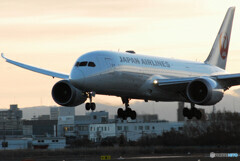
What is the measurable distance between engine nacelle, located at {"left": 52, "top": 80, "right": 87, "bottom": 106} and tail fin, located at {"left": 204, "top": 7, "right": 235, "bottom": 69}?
18811mm

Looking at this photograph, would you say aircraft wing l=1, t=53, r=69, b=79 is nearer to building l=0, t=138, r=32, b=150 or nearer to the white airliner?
the white airliner

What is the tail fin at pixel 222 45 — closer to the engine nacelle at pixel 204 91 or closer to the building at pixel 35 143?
the engine nacelle at pixel 204 91

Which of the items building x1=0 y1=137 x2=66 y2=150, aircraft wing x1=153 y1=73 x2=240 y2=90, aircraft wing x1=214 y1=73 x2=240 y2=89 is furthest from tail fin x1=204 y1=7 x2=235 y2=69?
building x1=0 y1=137 x2=66 y2=150

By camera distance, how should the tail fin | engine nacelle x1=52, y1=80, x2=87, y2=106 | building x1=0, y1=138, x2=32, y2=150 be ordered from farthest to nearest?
building x1=0, y1=138, x2=32, y2=150, the tail fin, engine nacelle x1=52, y1=80, x2=87, y2=106

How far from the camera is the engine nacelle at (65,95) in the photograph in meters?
56.9

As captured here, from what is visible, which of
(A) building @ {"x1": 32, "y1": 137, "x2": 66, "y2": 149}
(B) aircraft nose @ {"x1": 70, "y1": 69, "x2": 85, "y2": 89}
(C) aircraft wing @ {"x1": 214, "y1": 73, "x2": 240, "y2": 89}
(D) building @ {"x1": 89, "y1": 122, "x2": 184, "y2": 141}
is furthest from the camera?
(D) building @ {"x1": 89, "y1": 122, "x2": 184, "y2": 141}

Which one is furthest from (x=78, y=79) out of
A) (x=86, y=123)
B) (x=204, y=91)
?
(x=86, y=123)

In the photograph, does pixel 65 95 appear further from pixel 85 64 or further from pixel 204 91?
pixel 204 91

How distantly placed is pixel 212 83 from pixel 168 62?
7.18 meters

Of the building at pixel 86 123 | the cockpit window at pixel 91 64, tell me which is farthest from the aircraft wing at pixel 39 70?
the building at pixel 86 123

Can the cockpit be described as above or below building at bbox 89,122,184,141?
above

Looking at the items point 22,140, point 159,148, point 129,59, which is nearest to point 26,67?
point 129,59

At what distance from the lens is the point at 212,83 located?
5500 cm

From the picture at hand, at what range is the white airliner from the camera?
1991 inches
